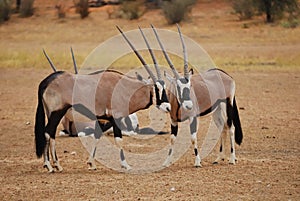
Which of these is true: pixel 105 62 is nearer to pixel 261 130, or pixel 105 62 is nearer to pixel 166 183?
pixel 261 130

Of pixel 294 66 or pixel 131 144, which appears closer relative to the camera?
pixel 131 144

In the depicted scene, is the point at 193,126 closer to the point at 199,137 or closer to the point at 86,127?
the point at 199,137

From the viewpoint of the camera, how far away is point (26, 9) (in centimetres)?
4172

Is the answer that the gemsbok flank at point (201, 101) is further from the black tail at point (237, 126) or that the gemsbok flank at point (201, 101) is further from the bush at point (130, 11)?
the bush at point (130, 11)

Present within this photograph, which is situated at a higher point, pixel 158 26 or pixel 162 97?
pixel 162 97

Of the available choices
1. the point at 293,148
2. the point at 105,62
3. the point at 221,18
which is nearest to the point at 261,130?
the point at 293,148

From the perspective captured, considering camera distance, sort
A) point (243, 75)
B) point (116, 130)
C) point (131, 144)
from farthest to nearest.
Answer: point (243, 75) → point (131, 144) → point (116, 130)

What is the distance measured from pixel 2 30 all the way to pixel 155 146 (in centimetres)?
2665

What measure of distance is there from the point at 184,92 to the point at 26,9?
107 ft

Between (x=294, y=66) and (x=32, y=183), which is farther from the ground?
(x=32, y=183)

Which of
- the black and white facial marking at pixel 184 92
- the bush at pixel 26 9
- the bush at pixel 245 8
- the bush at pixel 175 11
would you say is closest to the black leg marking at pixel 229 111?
the black and white facial marking at pixel 184 92

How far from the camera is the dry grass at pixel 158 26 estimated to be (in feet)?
83.6

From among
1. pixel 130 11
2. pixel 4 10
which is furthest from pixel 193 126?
pixel 4 10

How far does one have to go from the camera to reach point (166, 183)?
9.09 metres
